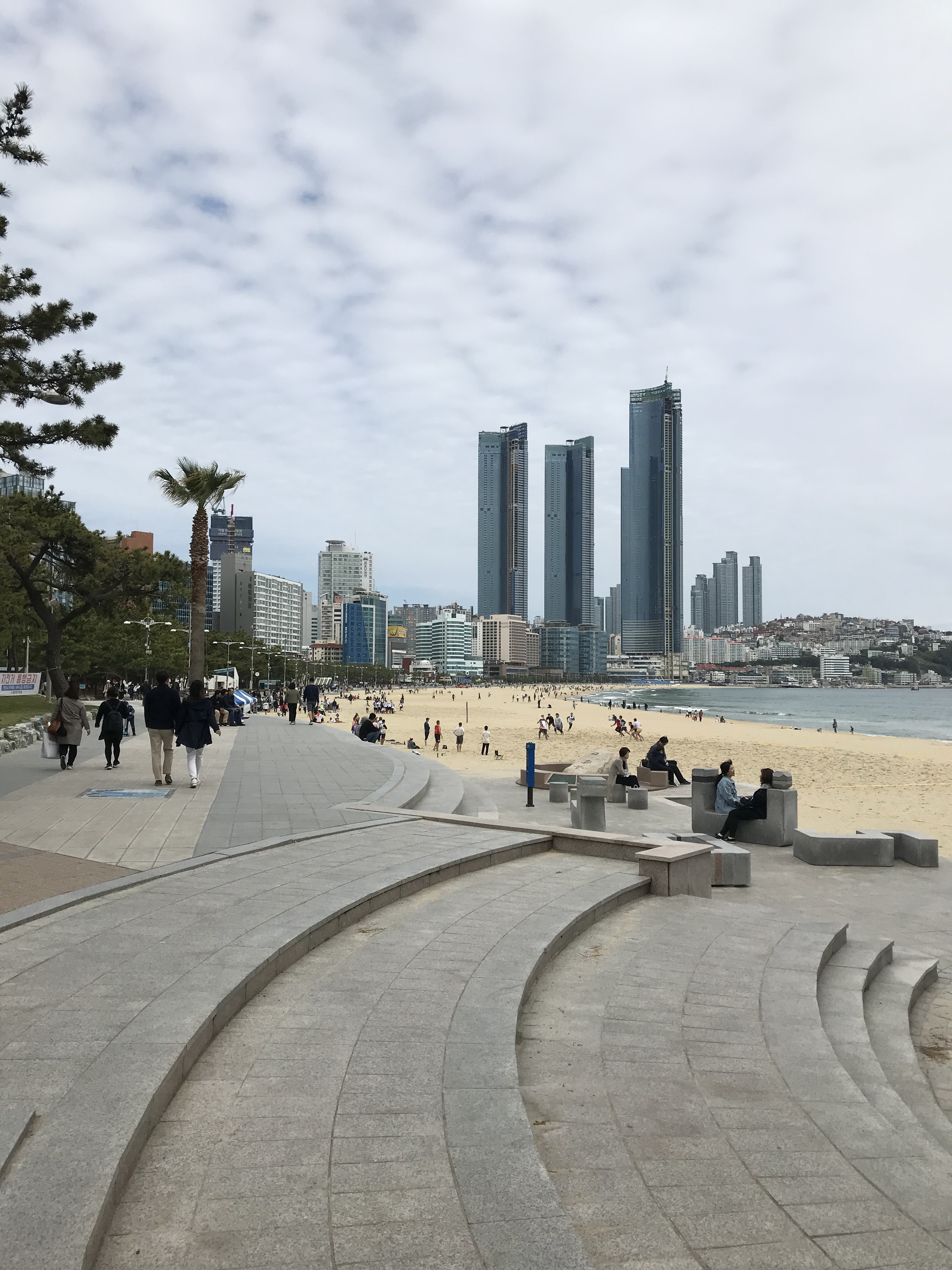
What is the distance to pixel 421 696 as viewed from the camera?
417 feet

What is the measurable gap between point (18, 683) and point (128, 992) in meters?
16.3

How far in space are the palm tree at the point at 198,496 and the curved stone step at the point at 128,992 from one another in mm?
17229

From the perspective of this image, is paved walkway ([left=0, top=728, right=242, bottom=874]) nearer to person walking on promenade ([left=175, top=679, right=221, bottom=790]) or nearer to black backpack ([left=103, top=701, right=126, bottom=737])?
person walking on promenade ([left=175, top=679, right=221, bottom=790])

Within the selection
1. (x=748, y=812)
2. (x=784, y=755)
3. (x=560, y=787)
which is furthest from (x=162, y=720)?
(x=784, y=755)

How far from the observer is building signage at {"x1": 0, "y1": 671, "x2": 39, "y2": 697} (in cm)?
1758

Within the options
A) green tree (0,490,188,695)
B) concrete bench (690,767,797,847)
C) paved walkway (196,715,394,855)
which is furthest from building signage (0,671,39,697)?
concrete bench (690,767,797,847)

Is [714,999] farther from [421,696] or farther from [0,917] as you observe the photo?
[421,696]

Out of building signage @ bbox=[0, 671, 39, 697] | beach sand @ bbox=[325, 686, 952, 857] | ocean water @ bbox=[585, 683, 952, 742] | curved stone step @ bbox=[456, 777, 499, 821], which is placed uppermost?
building signage @ bbox=[0, 671, 39, 697]

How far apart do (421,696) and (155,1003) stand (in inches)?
4877

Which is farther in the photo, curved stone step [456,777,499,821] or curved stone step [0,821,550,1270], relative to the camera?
curved stone step [456,777,499,821]

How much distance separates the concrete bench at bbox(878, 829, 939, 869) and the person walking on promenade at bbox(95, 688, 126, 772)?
11791mm

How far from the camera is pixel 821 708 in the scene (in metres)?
119

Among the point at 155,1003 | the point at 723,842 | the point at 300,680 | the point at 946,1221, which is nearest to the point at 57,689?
Answer: the point at 723,842

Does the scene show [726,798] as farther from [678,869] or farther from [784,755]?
[784,755]
